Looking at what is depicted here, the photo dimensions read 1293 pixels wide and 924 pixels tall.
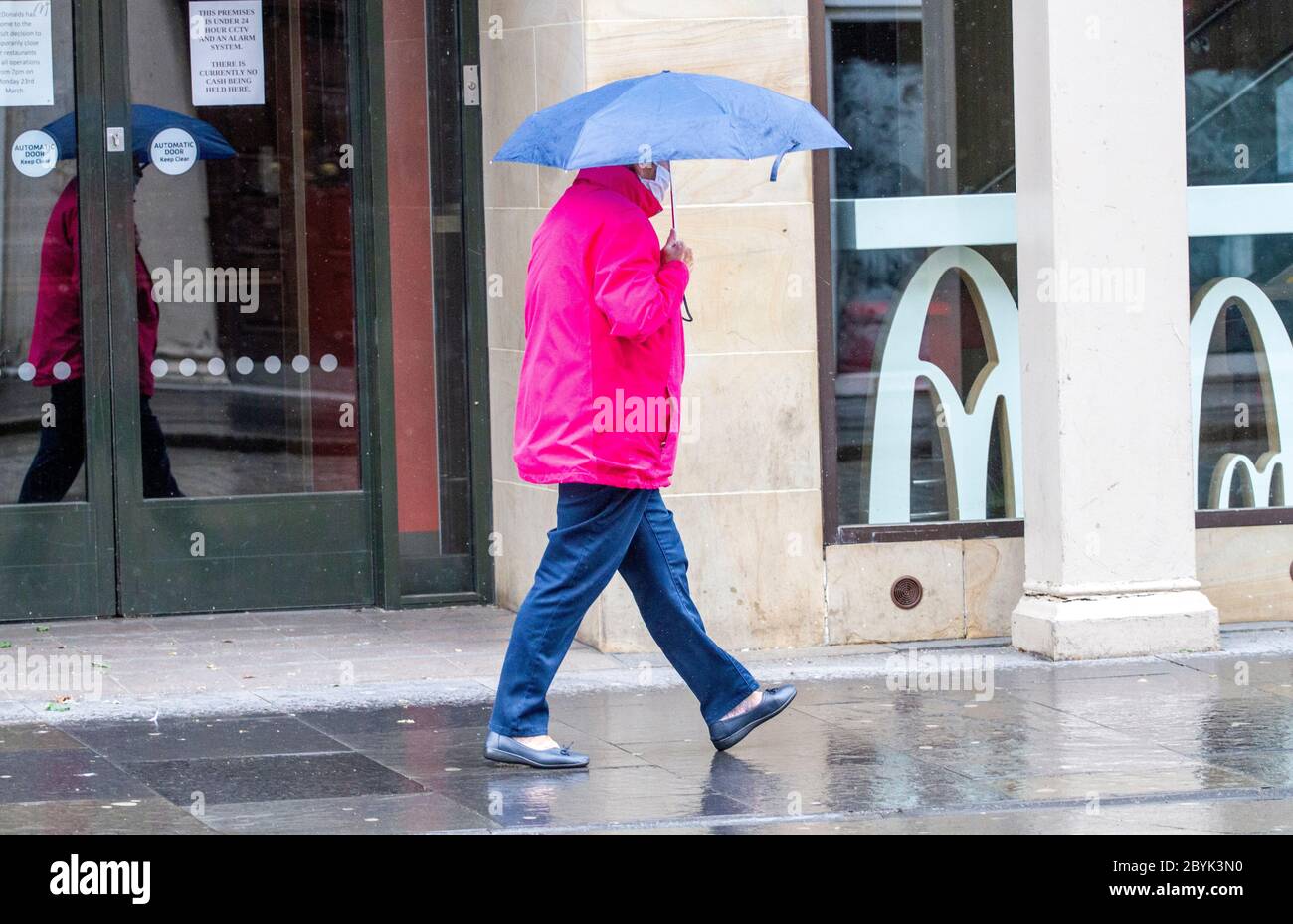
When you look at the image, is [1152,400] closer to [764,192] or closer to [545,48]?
[764,192]

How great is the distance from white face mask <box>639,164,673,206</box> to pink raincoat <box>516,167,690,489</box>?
0.13 metres

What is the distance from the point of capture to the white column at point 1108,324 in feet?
27.4

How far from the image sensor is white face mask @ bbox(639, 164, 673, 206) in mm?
6602

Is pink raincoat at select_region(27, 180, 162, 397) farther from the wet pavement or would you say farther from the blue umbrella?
the wet pavement

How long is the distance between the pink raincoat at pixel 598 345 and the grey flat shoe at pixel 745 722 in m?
0.87

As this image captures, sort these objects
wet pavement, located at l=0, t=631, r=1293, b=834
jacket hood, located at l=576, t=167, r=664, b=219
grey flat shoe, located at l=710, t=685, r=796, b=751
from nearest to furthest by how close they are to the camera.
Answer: wet pavement, located at l=0, t=631, r=1293, b=834
jacket hood, located at l=576, t=167, r=664, b=219
grey flat shoe, located at l=710, t=685, r=796, b=751

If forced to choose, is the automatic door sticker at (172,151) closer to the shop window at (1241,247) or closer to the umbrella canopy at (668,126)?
the umbrella canopy at (668,126)

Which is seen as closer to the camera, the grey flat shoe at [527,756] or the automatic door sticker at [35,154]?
the grey flat shoe at [527,756]

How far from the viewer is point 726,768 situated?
21.8 feet

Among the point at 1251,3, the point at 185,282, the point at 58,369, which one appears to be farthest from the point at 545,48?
the point at 1251,3

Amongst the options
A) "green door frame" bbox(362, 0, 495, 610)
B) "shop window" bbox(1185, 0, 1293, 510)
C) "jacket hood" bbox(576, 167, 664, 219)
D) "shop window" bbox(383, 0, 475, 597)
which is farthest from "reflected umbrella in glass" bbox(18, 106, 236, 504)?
"shop window" bbox(1185, 0, 1293, 510)

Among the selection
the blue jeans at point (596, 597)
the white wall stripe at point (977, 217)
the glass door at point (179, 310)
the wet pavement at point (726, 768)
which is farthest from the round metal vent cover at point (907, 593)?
the glass door at point (179, 310)

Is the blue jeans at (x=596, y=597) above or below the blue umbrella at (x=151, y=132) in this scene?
below
